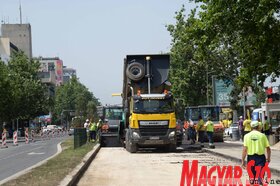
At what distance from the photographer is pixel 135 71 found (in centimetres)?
3039

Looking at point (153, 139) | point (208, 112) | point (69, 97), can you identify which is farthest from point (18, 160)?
point (69, 97)

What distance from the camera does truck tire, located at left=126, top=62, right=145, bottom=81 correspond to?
30188 mm

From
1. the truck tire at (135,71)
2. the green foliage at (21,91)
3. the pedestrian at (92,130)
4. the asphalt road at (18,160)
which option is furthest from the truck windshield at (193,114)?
the green foliage at (21,91)

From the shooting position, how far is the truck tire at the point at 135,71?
30188 millimetres

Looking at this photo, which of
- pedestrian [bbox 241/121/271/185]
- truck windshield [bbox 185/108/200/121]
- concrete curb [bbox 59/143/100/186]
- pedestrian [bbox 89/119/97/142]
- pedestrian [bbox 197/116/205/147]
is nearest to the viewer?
pedestrian [bbox 241/121/271/185]

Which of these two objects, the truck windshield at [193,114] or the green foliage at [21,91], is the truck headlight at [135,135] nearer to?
the truck windshield at [193,114]

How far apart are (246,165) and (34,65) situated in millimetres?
93076

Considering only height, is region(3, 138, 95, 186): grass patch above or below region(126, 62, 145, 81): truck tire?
below

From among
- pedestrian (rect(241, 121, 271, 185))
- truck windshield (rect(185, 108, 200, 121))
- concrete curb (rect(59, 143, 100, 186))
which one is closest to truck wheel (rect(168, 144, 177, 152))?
concrete curb (rect(59, 143, 100, 186))

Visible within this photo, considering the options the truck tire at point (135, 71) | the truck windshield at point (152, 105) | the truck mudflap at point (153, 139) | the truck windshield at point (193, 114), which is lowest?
the truck mudflap at point (153, 139)

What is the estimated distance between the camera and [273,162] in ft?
69.6

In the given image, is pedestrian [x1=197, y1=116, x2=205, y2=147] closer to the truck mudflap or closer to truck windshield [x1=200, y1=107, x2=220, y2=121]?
the truck mudflap

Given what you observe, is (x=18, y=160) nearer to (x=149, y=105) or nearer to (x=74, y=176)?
(x=149, y=105)

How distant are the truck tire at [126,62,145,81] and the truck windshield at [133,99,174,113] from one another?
150 centimetres
